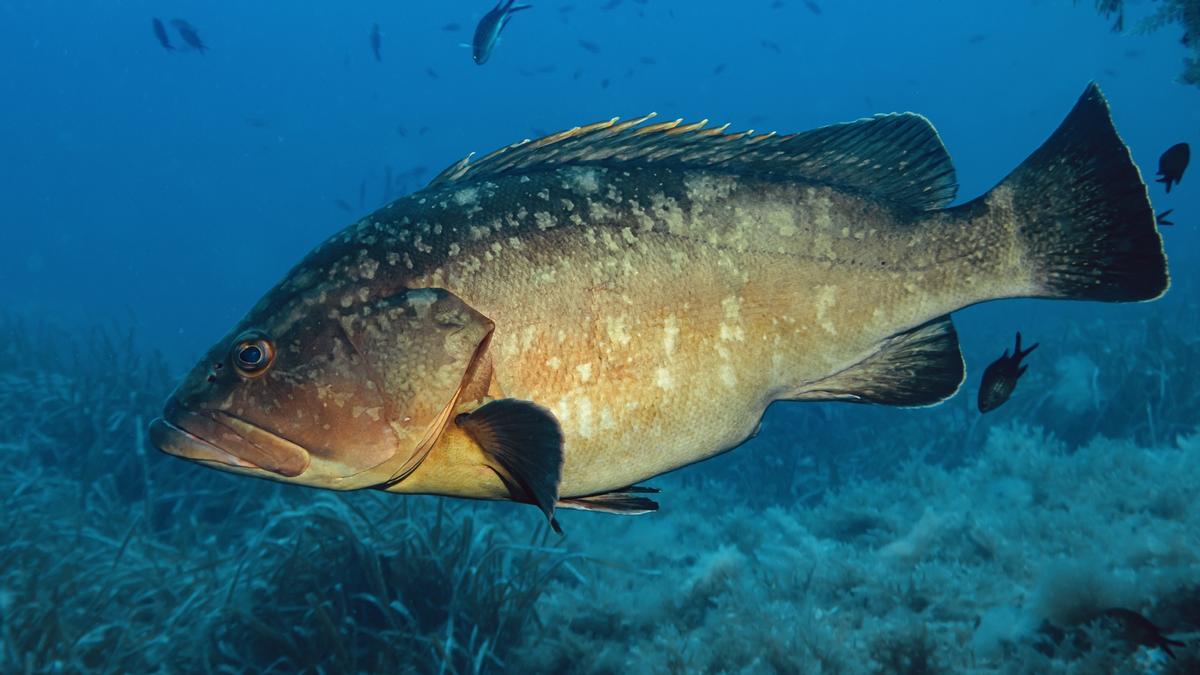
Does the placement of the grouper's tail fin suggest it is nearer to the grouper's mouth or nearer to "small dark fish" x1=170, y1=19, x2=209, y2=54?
the grouper's mouth

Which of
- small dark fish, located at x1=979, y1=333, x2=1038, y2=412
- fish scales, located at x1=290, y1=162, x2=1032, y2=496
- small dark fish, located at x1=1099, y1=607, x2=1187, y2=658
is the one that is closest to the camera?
fish scales, located at x1=290, y1=162, x2=1032, y2=496

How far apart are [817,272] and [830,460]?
311 inches

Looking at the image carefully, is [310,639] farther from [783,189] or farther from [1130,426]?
[1130,426]

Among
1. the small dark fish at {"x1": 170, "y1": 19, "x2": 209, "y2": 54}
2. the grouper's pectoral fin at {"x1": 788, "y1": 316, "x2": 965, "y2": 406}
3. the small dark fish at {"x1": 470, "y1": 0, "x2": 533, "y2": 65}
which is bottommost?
the grouper's pectoral fin at {"x1": 788, "y1": 316, "x2": 965, "y2": 406}

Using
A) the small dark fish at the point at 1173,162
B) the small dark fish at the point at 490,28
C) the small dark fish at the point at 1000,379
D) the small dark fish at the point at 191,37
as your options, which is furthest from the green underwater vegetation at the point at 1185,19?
the small dark fish at the point at 191,37

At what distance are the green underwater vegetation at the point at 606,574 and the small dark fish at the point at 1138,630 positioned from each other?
39 millimetres

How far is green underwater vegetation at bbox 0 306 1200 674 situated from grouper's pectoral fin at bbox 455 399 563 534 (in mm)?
2674

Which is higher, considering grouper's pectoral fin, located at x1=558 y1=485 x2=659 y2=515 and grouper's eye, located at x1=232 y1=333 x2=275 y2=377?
grouper's eye, located at x1=232 y1=333 x2=275 y2=377

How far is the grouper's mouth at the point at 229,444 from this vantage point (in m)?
2.35

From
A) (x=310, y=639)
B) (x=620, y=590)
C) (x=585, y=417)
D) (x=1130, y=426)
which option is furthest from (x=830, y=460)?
(x=585, y=417)

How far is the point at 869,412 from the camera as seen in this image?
38.2 ft

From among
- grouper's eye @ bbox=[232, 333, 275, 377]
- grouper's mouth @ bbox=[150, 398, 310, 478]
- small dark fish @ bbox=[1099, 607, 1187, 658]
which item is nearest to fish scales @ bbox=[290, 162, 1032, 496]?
grouper's eye @ bbox=[232, 333, 275, 377]

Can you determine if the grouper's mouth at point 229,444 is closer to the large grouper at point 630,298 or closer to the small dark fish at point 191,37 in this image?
the large grouper at point 630,298

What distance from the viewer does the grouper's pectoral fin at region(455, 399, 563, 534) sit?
2.23 metres
